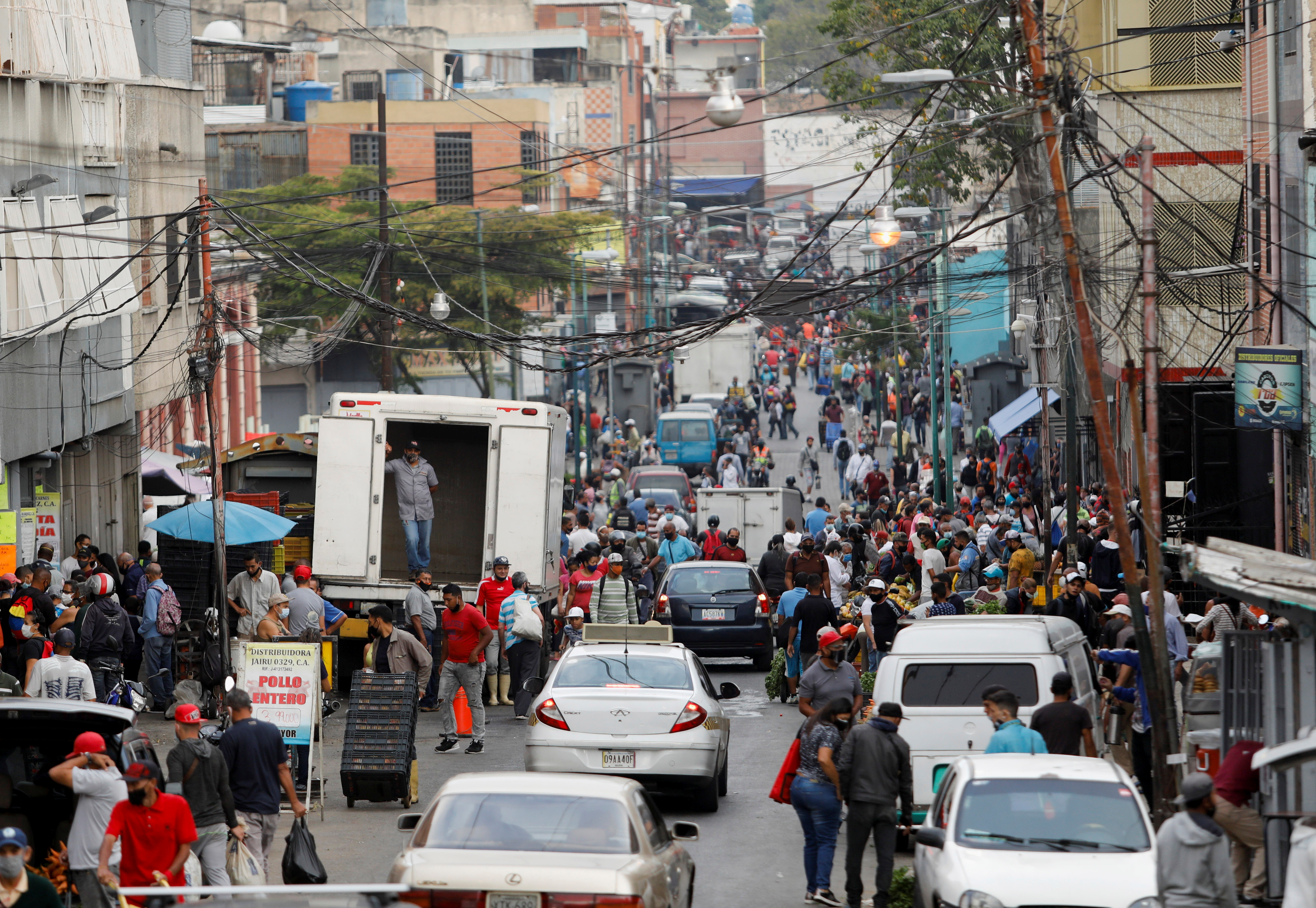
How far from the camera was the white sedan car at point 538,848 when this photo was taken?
836cm

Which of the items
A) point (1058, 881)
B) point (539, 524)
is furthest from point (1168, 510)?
point (1058, 881)

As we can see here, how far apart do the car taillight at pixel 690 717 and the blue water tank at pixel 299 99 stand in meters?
60.5

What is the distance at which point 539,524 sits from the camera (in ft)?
65.5

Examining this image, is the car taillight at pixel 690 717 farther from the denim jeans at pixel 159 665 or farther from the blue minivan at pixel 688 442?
the blue minivan at pixel 688 442

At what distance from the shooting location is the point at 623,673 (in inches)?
558

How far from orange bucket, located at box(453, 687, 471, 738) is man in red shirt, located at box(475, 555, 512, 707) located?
45 cm

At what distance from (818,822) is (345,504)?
390 inches

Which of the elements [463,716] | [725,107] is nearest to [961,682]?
[725,107]

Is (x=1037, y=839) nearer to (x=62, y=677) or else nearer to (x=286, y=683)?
(x=286, y=683)

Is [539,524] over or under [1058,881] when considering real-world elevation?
over

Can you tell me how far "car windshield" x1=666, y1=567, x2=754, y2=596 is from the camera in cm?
2292

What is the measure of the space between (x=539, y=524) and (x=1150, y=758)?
8.33 meters

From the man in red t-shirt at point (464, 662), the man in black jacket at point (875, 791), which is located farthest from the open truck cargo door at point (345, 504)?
the man in black jacket at point (875, 791)

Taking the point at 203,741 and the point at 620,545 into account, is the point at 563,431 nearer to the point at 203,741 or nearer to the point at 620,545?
the point at 620,545
